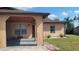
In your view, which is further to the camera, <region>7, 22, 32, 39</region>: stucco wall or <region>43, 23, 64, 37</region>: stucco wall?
<region>7, 22, 32, 39</region>: stucco wall

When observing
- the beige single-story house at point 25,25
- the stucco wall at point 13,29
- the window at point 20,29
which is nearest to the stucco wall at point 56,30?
the beige single-story house at point 25,25

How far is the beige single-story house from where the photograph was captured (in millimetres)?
17938

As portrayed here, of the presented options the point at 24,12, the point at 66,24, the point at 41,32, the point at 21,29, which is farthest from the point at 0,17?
the point at 21,29

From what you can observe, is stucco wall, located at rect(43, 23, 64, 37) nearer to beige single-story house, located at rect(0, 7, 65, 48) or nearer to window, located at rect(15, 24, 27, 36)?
beige single-story house, located at rect(0, 7, 65, 48)

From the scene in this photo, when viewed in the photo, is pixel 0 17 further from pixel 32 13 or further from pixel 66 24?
pixel 66 24

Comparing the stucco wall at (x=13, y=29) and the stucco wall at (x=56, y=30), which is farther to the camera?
the stucco wall at (x=13, y=29)

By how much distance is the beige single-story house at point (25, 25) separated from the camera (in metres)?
17.9

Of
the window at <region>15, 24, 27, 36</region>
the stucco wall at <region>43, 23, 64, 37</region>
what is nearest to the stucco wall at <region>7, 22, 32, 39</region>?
the window at <region>15, 24, 27, 36</region>

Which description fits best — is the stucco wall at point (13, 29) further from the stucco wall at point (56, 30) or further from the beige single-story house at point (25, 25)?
the stucco wall at point (56, 30)

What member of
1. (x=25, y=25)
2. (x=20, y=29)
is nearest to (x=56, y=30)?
(x=25, y=25)

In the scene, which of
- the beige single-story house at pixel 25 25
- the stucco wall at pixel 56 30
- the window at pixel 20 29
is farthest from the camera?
the window at pixel 20 29

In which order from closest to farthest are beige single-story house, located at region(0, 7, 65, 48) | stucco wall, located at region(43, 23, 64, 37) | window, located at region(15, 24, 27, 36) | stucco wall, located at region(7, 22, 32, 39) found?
beige single-story house, located at region(0, 7, 65, 48)
stucco wall, located at region(43, 23, 64, 37)
stucco wall, located at region(7, 22, 32, 39)
window, located at region(15, 24, 27, 36)
